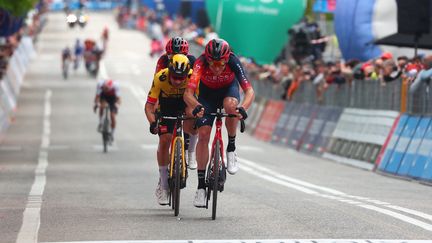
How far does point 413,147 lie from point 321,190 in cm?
399

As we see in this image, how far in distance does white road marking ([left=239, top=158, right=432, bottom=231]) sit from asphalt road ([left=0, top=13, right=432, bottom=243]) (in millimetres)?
14

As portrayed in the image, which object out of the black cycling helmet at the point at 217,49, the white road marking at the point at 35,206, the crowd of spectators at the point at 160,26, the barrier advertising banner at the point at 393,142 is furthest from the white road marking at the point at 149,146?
the black cycling helmet at the point at 217,49

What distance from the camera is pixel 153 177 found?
21.5 meters

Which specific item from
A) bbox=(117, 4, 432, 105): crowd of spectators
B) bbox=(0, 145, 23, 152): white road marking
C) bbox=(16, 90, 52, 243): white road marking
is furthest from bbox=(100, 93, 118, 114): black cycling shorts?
bbox=(117, 4, 432, 105): crowd of spectators

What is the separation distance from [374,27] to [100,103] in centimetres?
643

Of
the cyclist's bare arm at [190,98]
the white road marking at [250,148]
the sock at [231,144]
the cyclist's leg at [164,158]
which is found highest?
the cyclist's bare arm at [190,98]

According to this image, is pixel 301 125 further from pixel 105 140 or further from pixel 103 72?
pixel 103 72

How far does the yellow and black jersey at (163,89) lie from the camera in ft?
47.6

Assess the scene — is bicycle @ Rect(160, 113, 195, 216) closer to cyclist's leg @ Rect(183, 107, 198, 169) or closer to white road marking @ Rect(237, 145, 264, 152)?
cyclist's leg @ Rect(183, 107, 198, 169)

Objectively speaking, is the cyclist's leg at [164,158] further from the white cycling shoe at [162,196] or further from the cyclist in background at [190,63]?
the cyclist in background at [190,63]

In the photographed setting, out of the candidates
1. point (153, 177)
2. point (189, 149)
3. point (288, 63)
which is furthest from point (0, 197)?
point (288, 63)

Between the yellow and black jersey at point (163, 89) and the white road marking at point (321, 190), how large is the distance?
244 cm

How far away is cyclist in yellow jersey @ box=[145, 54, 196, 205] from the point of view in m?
14.4

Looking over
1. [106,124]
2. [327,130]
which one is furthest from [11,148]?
[327,130]
